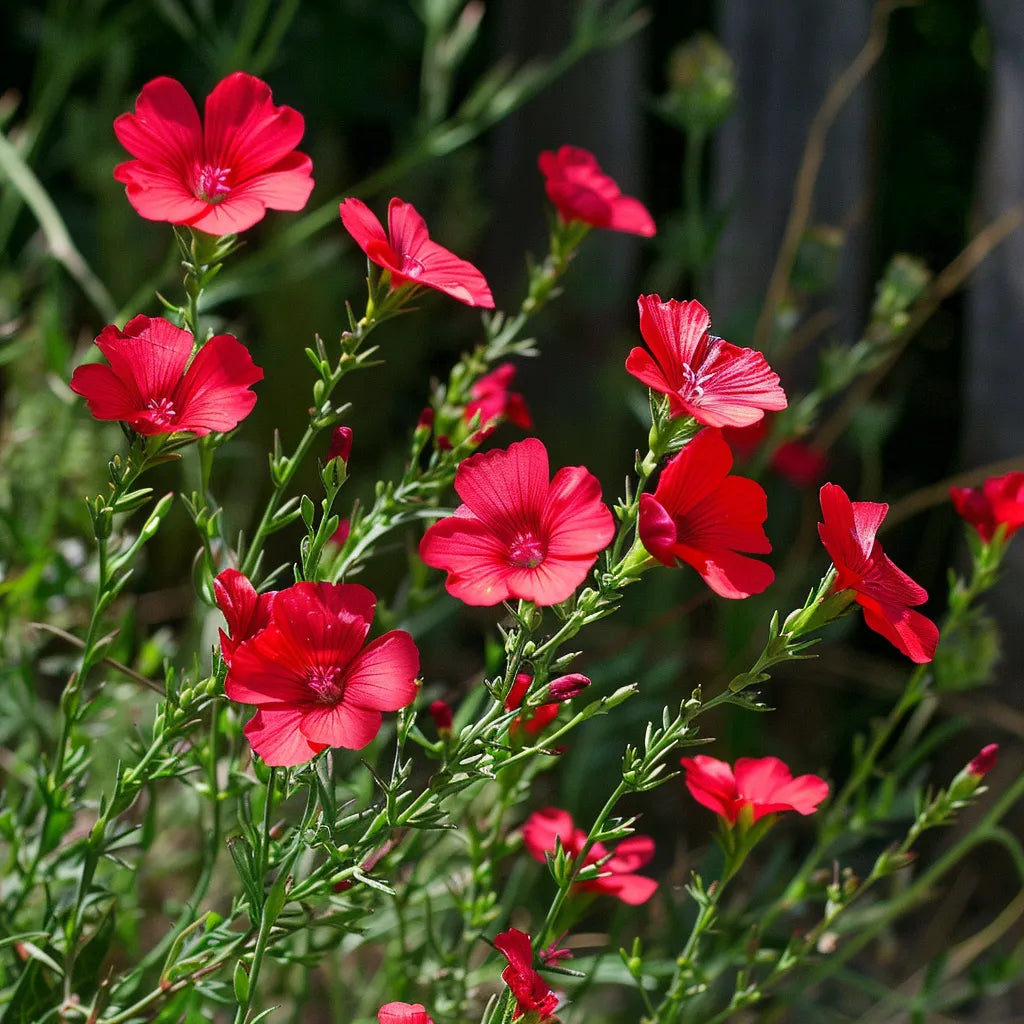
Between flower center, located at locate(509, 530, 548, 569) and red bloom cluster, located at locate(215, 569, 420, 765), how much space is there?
6 centimetres

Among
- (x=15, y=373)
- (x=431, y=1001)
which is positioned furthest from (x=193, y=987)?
(x=15, y=373)

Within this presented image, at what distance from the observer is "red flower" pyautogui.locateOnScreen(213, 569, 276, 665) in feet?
1.77

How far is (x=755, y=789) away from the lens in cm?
67

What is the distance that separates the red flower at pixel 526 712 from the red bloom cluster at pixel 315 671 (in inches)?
2.2

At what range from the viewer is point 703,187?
2297 mm

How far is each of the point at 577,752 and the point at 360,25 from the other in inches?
63.4

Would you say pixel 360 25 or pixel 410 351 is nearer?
pixel 410 351

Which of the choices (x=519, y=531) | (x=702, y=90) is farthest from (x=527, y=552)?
(x=702, y=90)

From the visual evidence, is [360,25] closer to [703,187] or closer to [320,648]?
[703,187]

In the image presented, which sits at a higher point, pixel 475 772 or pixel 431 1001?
pixel 475 772

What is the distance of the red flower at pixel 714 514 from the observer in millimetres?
530

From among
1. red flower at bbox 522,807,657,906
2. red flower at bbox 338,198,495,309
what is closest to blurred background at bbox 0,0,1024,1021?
red flower at bbox 522,807,657,906

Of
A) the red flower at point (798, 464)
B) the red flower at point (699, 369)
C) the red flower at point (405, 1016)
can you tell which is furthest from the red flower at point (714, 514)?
the red flower at point (798, 464)

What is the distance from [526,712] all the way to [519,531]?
3.2 inches
